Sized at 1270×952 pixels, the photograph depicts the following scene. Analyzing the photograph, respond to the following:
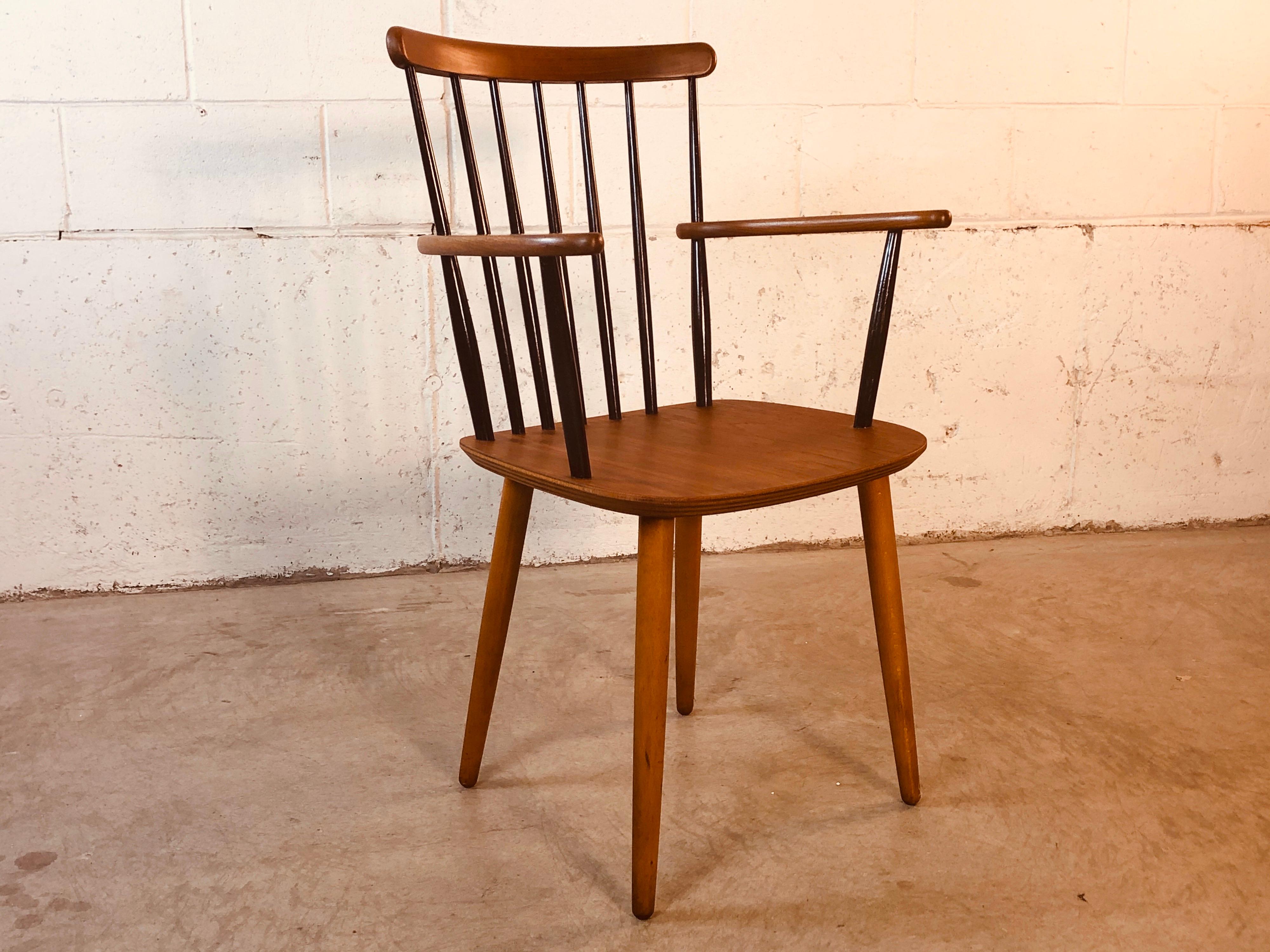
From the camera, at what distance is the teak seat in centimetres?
108

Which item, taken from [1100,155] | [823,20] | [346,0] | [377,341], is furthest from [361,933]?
[1100,155]

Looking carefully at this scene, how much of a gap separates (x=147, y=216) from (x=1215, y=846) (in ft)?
6.80

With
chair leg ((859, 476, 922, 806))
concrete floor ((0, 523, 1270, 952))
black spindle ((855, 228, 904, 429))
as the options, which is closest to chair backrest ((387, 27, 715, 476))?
black spindle ((855, 228, 904, 429))

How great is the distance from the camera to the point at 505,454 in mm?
1234

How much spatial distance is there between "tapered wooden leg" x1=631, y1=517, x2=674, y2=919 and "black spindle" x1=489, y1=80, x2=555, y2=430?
324 millimetres

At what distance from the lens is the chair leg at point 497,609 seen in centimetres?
129

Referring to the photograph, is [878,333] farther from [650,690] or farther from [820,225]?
[650,690]

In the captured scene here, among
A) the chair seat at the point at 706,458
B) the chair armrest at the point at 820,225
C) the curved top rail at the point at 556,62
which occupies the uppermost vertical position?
the curved top rail at the point at 556,62

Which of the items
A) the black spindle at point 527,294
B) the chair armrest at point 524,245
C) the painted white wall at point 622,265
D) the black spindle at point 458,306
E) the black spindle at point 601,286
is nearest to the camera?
the chair armrest at point 524,245

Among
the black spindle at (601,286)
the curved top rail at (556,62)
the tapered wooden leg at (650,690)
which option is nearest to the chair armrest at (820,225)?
the black spindle at (601,286)

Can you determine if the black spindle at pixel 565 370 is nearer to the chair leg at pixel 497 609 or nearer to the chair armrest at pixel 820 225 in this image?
the chair leg at pixel 497 609

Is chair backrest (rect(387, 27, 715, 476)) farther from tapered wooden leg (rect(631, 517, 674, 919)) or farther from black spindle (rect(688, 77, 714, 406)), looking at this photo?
tapered wooden leg (rect(631, 517, 674, 919))

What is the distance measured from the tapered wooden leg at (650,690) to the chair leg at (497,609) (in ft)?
0.72

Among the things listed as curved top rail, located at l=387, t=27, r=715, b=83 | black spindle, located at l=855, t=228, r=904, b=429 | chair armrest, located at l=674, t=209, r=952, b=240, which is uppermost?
curved top rail, located at l=387, t=27, r=715, b=83
